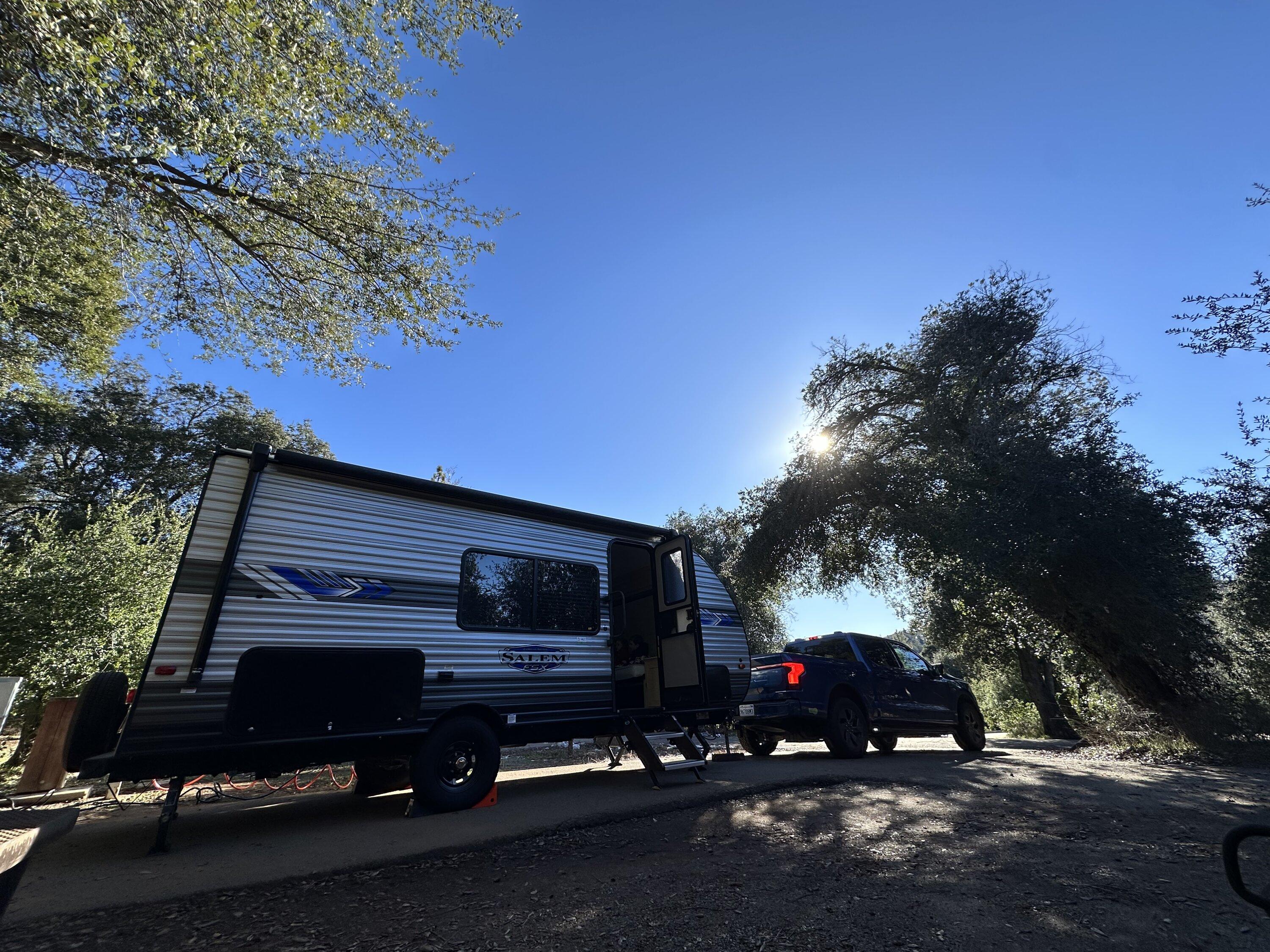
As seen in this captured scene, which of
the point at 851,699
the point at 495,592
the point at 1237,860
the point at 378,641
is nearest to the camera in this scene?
the point at 1237,860

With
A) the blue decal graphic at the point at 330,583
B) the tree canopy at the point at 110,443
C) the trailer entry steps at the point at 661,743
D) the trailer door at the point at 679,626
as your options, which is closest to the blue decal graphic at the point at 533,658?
the trailer entry steps at the point at 661,743

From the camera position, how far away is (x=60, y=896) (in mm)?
3100

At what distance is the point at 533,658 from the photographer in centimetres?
593

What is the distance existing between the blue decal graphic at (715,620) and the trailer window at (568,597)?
5.23ft

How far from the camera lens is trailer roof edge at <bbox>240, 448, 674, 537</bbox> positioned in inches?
194

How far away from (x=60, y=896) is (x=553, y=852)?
2.76 meters

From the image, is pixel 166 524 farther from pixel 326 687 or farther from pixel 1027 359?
pixel 1027 359

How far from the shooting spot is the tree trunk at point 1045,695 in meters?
16.2

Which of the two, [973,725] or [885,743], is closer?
[885,743]

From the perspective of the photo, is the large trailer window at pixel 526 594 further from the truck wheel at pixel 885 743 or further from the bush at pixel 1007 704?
the bush at pixel 1007 704

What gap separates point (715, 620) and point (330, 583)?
15.6ft

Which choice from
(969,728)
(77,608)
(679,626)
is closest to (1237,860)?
(679,626)

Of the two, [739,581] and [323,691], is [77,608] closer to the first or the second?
[323,691]

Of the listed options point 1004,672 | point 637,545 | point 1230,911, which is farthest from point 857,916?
point 1004,672
